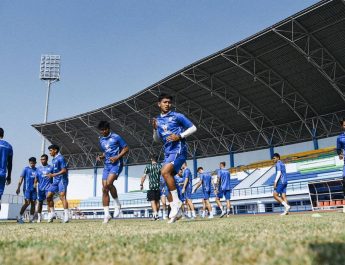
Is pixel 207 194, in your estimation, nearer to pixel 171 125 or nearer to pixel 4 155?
pixel 171 125

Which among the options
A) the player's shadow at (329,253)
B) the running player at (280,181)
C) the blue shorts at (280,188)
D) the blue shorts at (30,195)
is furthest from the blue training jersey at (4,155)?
the blue shorts at (280,188)

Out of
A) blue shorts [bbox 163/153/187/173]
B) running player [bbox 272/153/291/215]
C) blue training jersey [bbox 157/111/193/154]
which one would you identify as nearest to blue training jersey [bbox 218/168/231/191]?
running player [bbox 272/153/291/215]

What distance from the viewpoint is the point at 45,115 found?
4731cm

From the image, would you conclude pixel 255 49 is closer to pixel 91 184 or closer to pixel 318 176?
pixel 318 176

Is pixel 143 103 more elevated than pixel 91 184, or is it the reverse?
pixel 143 103

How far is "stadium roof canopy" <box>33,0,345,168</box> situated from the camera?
25172 mm

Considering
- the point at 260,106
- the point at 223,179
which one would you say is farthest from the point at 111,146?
the point at 260,106

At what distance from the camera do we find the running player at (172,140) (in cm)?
671

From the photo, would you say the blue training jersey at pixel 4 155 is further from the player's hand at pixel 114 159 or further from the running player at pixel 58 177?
the running player at pixel 58 177

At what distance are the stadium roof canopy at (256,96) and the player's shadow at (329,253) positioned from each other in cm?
2315

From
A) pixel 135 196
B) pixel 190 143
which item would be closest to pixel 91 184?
pixel 135 196

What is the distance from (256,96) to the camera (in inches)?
1344

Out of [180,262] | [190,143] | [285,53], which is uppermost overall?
[285,53]

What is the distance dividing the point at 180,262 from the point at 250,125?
1537 inches
